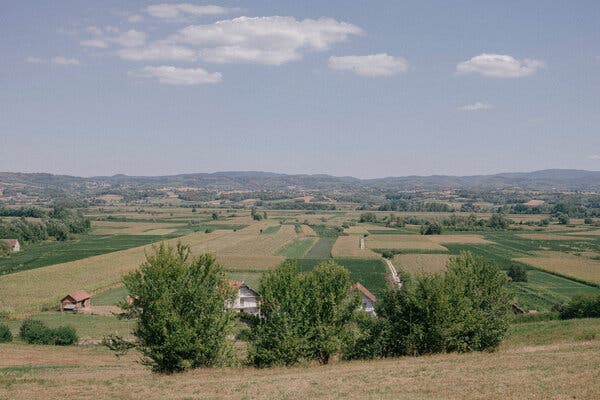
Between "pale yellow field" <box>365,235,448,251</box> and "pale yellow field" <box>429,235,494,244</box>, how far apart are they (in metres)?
3.09

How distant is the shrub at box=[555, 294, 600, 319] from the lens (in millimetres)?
52031

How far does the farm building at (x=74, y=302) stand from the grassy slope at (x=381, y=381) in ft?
127

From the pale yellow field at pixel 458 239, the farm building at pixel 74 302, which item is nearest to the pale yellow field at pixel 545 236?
the pale yellow field at pixel 458 239

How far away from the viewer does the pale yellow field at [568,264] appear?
7844 centimetres

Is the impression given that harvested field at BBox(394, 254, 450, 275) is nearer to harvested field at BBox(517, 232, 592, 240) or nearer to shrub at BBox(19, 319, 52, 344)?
harvested field at BBox(517, 232, 592, 240)

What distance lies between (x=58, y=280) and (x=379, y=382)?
67.2 metres

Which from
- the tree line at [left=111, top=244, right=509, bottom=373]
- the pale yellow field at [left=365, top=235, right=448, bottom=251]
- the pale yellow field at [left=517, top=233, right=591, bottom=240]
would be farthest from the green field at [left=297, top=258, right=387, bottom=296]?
the pale yellow field at [left=517, top=233, right=591, bottom=240]

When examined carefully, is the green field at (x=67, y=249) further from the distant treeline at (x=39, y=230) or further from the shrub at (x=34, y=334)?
the shrub at (x=34, y=334)

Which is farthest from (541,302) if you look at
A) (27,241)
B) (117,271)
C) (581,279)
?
(27,241)

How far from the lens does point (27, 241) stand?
130m

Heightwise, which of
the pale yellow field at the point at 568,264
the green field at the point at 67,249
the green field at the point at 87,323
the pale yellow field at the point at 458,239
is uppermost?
the pale yellow field at the point at 568,264

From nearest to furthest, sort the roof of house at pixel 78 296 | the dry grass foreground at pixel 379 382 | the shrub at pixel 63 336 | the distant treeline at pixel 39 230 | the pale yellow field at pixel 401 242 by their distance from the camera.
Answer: the dry grass foreground at pixel 379 382
the shrub at pixel 63 336
the roof of house at pixel 78 296
the pale yellow field at pixel 401 242
the distant treeline at pixel 39 230

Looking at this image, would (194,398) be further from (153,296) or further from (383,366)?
(383,366)

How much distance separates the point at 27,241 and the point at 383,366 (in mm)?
Answer: 127030
